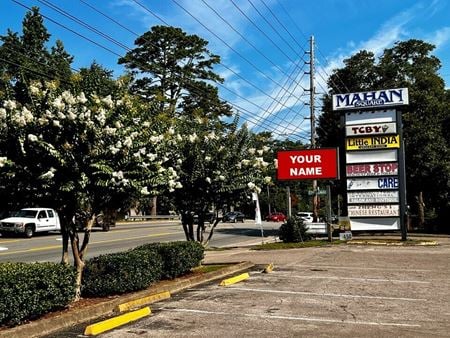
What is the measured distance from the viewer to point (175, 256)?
12.0 m

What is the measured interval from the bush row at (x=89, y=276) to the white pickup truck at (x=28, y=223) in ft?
70.8

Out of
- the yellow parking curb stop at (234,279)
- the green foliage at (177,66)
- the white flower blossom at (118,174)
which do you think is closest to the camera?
the white flower blossom at (118,174)

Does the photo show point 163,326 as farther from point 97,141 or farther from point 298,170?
point 298,170

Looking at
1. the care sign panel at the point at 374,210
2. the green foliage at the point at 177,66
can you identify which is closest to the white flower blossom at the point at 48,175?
the care sign panel at the point at 374,210

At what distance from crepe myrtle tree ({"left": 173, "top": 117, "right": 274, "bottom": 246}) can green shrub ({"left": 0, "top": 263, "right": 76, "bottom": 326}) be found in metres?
5.19

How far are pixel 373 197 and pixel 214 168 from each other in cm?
1716

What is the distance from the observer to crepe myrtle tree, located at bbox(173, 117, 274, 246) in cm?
1365

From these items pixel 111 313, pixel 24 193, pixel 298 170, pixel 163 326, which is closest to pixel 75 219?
pixel 24 193

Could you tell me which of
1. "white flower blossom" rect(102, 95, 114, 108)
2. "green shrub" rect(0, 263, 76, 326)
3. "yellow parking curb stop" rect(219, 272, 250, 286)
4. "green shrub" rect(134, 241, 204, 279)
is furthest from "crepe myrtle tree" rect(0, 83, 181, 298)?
"yellow parking curb stop" rect(219, 272, 250, 286)

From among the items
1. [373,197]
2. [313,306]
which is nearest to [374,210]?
[373,197]

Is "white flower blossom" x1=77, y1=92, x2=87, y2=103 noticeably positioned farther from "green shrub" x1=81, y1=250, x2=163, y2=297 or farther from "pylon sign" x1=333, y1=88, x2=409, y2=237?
"pylon sign" x1=333, y1=88, x2=409, y2=237

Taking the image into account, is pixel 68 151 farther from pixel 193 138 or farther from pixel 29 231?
pixel 29 231

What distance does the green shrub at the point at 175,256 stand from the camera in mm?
11828

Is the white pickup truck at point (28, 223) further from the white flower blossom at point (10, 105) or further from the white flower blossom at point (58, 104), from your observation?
the white flower blossom at point (58, 104)
